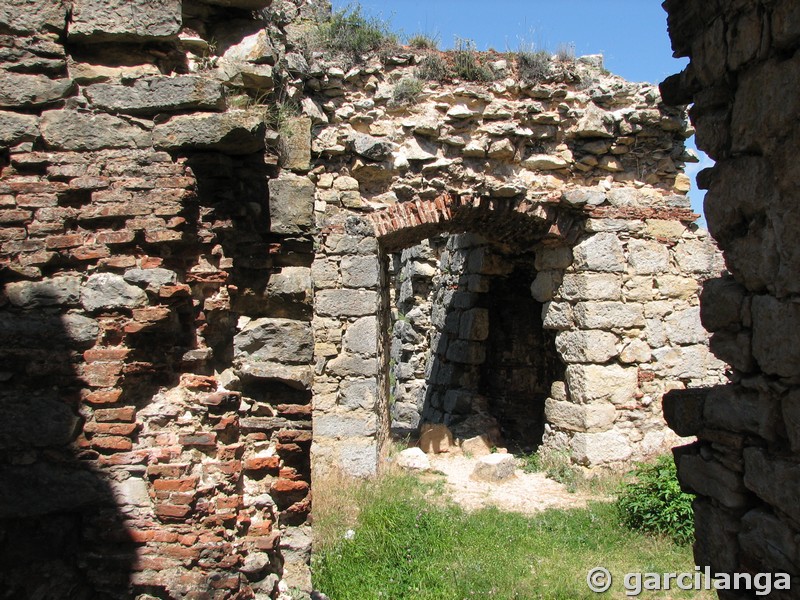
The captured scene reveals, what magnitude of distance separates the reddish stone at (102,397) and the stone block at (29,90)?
4.29ft

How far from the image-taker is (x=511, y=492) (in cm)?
762

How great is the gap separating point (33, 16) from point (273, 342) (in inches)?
73.6

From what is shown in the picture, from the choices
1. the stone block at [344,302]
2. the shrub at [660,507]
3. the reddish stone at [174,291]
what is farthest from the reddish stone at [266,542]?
the stone block at [344,302]

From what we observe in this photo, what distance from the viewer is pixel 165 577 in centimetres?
279

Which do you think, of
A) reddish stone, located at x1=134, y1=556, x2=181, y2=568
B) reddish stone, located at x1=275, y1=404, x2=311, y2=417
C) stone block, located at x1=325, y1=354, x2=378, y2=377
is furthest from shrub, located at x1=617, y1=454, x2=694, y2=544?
reddish stone, located at x1=134, y1=556, x2=181, y2=568

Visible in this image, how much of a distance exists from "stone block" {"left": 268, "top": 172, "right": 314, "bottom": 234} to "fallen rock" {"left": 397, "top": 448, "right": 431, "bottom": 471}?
16.8 feet

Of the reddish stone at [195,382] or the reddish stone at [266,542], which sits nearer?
the reddish stone at [195,382]

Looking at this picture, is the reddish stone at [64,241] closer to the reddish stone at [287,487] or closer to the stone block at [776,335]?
the reddish stone at [287,487]

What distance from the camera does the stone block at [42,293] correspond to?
285 cm

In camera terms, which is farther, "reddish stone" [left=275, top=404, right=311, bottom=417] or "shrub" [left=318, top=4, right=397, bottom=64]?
"shrub" [left=318, top=4, right=397, bottom=64]

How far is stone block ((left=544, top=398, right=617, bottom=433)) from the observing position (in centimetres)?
789

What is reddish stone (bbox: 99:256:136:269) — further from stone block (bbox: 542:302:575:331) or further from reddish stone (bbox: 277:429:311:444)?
stone block (bbox: 542:302:575:331)

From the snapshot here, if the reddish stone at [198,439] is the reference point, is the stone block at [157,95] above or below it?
above

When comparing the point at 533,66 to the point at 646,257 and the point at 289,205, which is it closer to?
the point at 646,257
